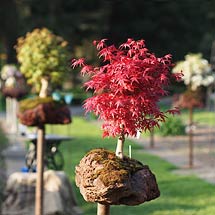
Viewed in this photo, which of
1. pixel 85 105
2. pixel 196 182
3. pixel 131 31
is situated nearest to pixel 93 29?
pixel 131 31

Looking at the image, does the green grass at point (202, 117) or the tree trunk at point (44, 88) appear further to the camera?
the green grass at point (202, 117)

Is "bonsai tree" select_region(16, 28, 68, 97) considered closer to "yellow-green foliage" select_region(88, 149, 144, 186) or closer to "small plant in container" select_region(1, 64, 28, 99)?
"yellow-green foliage" select_region(88, 149, 144, 186)

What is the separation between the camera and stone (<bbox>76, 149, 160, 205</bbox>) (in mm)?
3799

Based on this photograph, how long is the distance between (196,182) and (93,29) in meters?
24.3

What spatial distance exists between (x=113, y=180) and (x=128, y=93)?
0.51m

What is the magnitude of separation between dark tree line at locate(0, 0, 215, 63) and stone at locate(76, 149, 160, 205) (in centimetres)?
2934

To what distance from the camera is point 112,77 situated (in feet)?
12.7

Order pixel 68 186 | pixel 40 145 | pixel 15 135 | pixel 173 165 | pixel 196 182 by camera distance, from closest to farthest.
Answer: pixel 40 145 < pixel 68 186 < pixel 196 182 < pixel 173 165 < pixel 15 135

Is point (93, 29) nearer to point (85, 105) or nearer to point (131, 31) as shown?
point (131, 31)

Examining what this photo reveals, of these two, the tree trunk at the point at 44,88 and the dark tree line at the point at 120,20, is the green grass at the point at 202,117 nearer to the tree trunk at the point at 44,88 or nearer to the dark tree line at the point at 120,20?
the dark tree line at the point at 120,20

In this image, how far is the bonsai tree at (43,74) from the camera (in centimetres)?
755

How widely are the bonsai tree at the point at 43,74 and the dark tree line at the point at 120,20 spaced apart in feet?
82.0

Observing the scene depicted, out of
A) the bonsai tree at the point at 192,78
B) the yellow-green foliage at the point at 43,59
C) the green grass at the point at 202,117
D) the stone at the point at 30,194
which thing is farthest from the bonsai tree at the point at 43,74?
the green grass at the point at 202,117

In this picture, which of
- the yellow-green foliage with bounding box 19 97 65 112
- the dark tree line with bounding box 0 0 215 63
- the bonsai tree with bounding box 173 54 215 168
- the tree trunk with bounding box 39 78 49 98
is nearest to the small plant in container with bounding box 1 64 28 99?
the bonsai tree with bounding box 173 54 215 168
